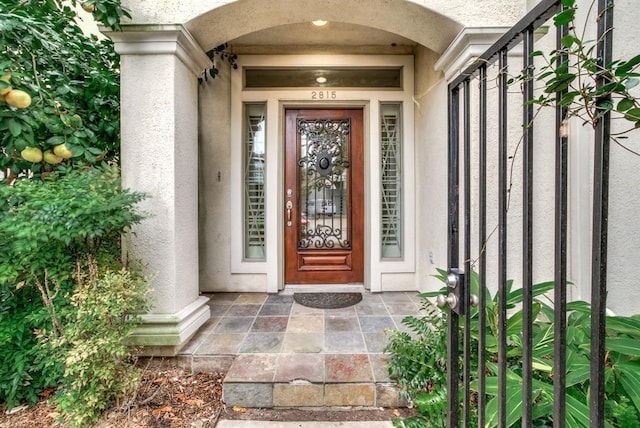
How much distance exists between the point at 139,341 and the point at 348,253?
212 centimetres

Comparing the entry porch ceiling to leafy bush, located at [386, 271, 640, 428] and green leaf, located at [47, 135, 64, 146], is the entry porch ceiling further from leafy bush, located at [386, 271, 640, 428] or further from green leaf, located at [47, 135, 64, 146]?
leafy bush, located at [386, 271, 640, 428]

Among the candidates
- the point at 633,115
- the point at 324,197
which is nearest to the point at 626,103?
the point at 633,115

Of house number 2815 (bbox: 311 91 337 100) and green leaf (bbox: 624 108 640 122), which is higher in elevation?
house number 2815 (bbox: 311 91 337 100)

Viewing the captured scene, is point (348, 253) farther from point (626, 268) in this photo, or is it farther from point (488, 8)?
point (488, 8)

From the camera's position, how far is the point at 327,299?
296 centimetres

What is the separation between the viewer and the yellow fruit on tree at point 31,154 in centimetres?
166

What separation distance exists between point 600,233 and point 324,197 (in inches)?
110

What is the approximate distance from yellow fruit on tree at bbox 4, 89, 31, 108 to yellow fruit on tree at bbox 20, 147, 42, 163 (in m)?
0.24

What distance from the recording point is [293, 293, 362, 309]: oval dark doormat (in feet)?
9.18

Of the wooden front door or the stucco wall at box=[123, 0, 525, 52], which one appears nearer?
the stucco wall at box=[123, 0, 525, 52]

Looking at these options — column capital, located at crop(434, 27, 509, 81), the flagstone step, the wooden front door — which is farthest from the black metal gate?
the wooden front door

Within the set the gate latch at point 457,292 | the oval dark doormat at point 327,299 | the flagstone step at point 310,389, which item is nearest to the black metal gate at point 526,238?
the gate latch at point 457,292

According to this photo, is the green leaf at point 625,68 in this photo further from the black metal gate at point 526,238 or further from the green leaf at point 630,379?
the green leaf at point 630,379

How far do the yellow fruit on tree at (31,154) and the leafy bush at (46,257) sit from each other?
Answer: 0.14 m
